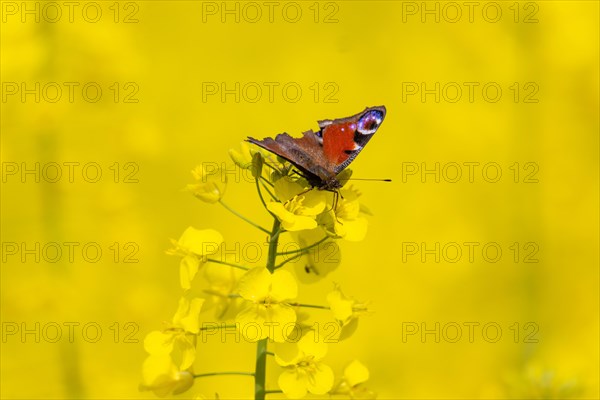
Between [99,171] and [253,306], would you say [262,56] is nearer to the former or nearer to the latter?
[99,171]

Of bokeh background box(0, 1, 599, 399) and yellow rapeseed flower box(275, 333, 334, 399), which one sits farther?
bokeh background box(0, 1, 599, 399)

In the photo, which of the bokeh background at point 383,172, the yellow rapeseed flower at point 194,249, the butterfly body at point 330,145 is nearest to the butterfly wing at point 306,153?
the butterfly body at point 330,145

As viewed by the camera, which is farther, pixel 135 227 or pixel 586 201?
pixel 586 201

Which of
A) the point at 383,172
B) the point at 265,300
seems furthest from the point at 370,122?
the point at 383,172

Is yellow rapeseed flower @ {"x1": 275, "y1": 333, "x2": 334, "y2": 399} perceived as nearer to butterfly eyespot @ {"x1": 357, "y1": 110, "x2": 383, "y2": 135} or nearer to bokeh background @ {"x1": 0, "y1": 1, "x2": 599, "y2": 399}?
butterfly eyespot @ {"x1": 357, "y1": 110, "x2": 383, "y2": 135}

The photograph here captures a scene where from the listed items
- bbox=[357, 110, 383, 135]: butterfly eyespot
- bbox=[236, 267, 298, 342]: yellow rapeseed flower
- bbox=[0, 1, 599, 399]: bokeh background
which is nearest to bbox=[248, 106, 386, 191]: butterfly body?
bbox=[357, 110, 383, 135]: butterfly eyespot

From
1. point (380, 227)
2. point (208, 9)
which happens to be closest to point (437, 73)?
point (380, 227)

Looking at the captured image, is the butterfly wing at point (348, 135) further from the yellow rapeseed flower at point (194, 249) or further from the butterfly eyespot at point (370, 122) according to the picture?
the yellow rapeseed flower at point (194, 249)
